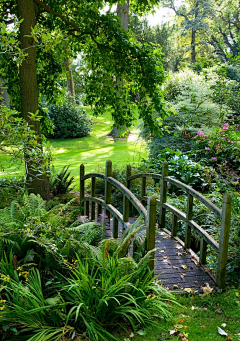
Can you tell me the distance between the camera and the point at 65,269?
3.95 m

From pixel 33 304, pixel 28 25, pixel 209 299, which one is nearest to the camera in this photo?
pixel 33 304

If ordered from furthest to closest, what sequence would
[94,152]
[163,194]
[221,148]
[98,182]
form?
1. [94,152]
2. [221,148]
3. [98,182]
4. [163,194]

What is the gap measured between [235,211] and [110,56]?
4.83 m

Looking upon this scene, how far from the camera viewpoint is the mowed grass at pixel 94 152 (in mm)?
12969

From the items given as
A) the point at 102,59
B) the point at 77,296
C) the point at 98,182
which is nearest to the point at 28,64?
the point at 102,59

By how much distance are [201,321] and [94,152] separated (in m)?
13.4

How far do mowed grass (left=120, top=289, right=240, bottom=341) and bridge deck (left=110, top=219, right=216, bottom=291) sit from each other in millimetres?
291

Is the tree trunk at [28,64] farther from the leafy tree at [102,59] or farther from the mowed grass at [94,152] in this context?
the mowed grass at [94,152]

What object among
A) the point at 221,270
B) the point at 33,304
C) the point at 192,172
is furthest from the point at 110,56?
the point at 33,304

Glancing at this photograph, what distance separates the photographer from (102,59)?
8.31 meters

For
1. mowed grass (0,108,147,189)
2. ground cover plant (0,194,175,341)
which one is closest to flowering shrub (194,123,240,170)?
mowed grass (0,108,147,189)

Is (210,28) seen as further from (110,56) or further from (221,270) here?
(221,270)

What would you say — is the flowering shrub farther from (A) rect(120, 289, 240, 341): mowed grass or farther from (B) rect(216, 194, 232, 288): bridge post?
(A) rect(120, 289, 240, 341): mowed grass

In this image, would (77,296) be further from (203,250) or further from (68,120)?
(68,120)
